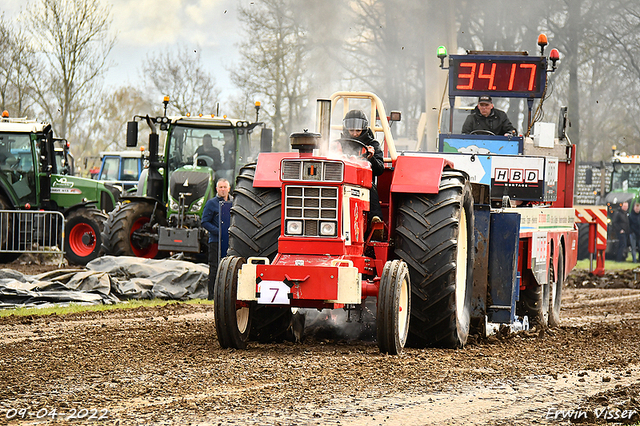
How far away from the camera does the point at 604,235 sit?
1889 centimetres

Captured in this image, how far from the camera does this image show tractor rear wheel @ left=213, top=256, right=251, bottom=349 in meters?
6.56

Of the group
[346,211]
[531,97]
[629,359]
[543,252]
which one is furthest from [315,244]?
[531,97]

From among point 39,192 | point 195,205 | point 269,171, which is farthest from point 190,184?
point 269,171

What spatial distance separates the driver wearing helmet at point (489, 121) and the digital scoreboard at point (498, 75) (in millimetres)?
360

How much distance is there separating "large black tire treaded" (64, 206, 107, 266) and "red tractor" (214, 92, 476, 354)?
10286mm

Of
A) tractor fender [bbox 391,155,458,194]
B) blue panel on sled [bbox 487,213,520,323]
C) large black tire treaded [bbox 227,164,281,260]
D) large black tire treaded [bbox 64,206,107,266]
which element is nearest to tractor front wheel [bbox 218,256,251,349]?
large black tire treaded [bbox 227,164,281,260]

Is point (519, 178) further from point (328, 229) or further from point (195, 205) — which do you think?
point (195, 205)

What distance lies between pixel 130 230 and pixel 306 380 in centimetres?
1008

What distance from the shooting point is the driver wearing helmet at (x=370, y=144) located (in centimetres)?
733

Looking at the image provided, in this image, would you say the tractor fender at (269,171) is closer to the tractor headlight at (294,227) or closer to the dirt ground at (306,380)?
the tractor headlight at (294,227)

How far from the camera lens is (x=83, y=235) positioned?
56.6ft

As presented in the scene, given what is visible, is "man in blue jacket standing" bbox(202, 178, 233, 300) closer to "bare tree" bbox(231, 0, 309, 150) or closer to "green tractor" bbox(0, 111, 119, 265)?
"green tractor" bbox(0, 111, 119, 265)

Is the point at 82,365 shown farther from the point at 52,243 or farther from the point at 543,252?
the point at 52,243

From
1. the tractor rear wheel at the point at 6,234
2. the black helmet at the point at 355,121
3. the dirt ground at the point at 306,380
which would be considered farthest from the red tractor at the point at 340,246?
the tractor rear wheel at the point at 6,234
